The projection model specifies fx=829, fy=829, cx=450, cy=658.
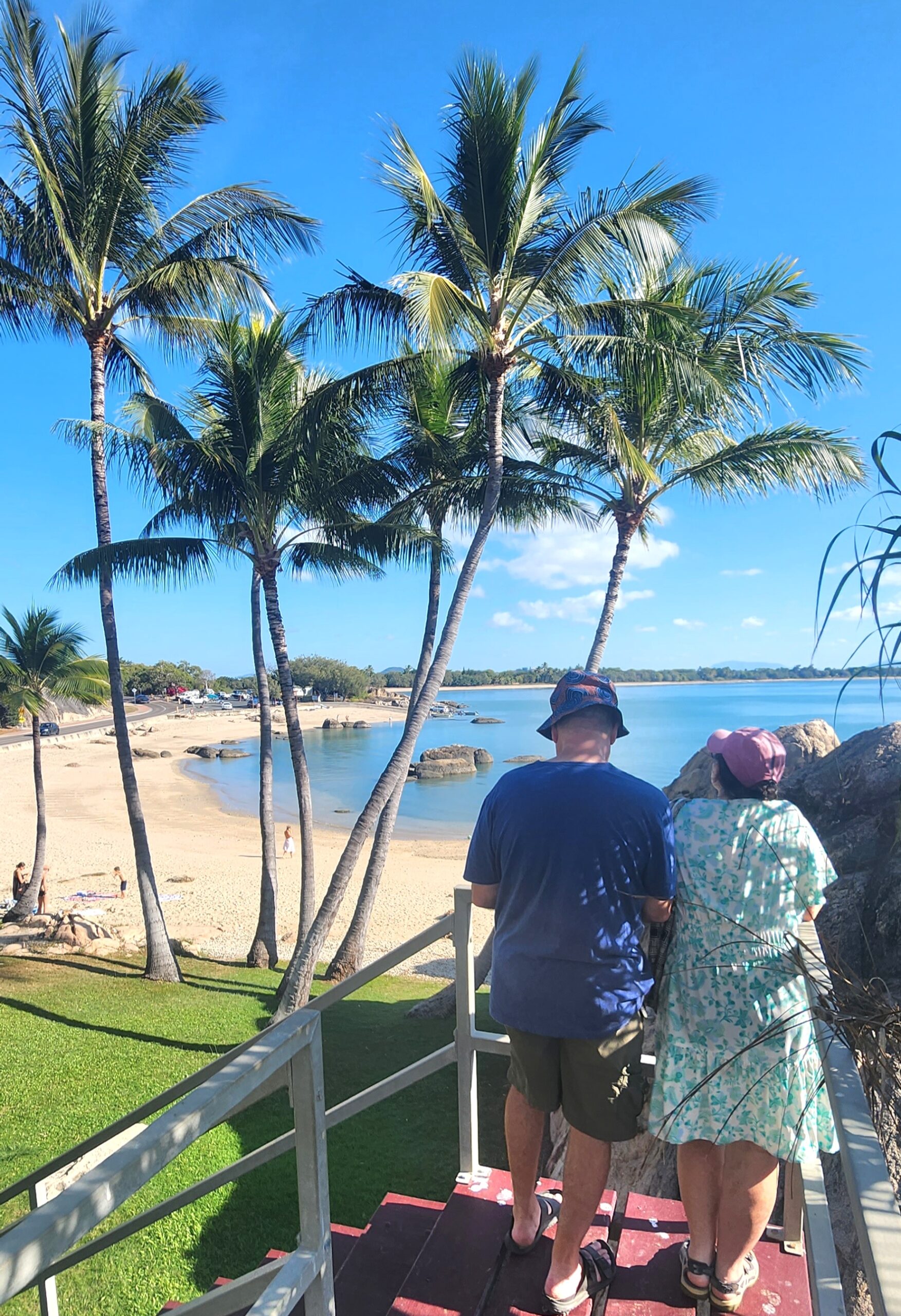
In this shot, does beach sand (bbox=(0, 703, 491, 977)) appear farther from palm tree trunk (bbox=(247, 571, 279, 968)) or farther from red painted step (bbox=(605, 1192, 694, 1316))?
red painted step (bbox=(605, 1192, 694, 1316))

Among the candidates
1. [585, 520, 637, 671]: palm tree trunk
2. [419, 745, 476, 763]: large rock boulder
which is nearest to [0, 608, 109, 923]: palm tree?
[585, 520, 637, 671]: palm tree trunk

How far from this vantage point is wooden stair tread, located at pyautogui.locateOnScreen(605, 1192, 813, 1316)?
2.27 meters

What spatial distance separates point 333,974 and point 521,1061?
37.2 feet

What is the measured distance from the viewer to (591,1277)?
238 cm

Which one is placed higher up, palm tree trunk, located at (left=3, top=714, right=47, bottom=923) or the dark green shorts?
the dark green shorts

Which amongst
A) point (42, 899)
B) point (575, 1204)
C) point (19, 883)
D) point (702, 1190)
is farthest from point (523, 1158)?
point (19, 883)

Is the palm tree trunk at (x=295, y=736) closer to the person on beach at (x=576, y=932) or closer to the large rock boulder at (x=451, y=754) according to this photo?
the person on beach at (x=576, y=932)

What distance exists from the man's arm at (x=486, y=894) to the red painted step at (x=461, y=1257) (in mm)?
1111

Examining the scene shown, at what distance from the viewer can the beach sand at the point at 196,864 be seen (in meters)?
17.5

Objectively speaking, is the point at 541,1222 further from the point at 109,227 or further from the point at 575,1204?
the point at 109,227

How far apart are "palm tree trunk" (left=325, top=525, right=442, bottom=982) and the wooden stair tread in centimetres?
864

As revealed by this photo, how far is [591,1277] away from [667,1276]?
23 cm

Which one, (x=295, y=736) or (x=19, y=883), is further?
(x=19, y=883)

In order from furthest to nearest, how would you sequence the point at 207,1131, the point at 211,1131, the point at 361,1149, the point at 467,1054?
1. the point at 361,1149
2. the point at 211,1131
3. the point at 467,1054
4. the point at 207,1131
